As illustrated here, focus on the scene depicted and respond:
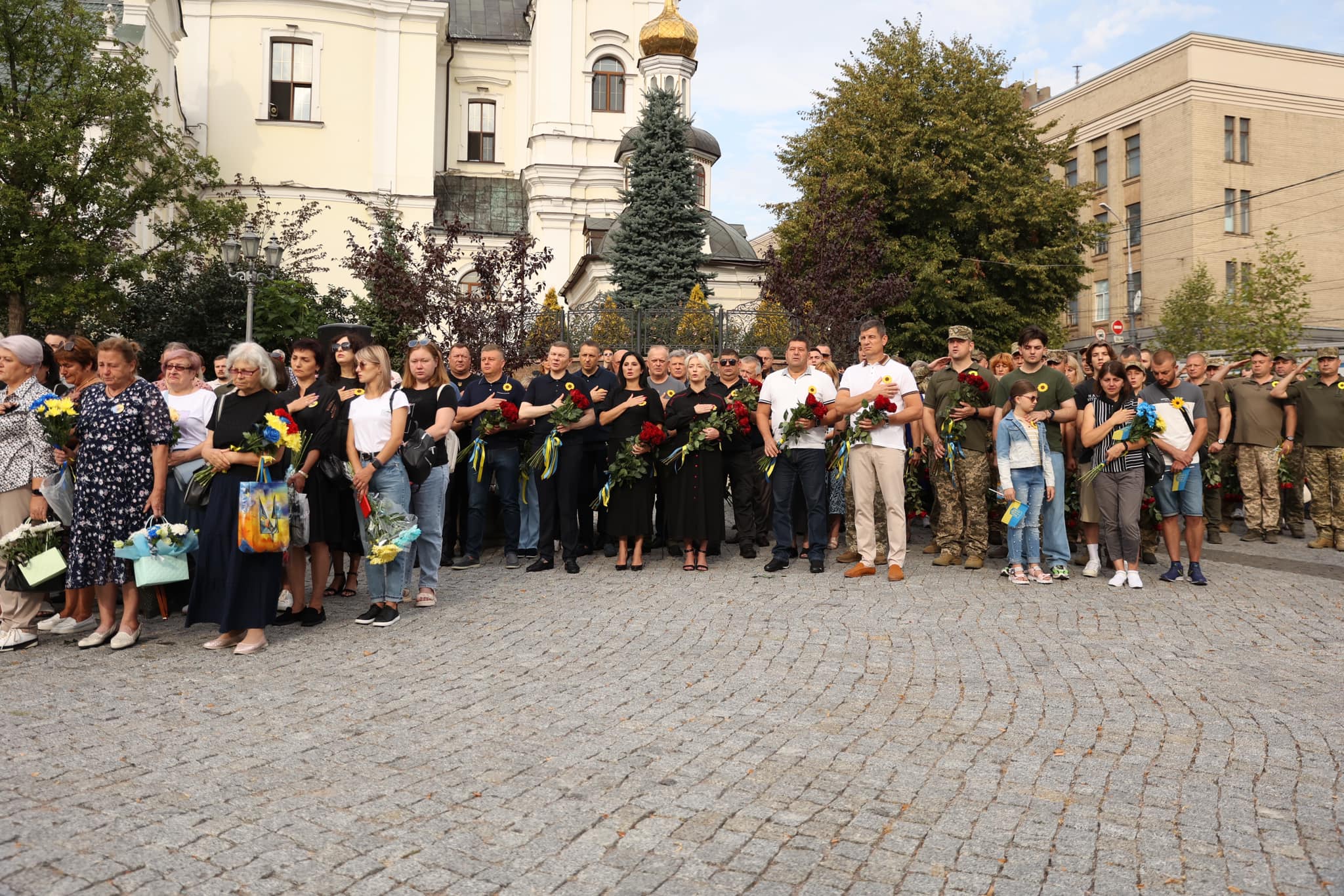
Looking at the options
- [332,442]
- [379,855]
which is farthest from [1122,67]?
[379,855]

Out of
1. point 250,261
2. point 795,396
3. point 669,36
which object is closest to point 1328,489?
point 795,396

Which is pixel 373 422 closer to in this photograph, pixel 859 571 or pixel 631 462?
pixel 631 462

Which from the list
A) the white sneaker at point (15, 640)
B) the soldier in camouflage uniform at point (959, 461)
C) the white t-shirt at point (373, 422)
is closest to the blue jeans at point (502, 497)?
the white t-shirt at point (373, 422)

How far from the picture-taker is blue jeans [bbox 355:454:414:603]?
850 cm

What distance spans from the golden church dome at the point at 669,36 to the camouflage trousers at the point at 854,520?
37.4m

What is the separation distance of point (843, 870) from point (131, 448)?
5.88 metres

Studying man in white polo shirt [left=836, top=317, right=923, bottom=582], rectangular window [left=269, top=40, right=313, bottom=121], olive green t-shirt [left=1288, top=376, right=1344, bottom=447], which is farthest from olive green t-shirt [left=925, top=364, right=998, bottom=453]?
rectangular window [left=269, top=40, right=313, bottom=121]

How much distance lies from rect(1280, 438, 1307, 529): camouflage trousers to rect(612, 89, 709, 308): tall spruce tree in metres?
22.0

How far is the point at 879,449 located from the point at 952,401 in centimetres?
115

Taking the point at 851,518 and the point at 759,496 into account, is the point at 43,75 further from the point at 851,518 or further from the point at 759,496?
the point at 851,518

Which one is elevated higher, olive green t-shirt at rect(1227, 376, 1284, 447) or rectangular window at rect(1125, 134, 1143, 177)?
rectangular window at rect(1125, 134, 1143, 177)

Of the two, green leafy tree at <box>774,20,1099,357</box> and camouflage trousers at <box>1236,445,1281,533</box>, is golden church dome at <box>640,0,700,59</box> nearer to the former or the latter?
green leafy tree at <box>774,20,1099,357</box>

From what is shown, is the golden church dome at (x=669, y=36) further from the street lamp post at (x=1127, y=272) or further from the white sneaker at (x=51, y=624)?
the white sneaker at (x=51, y=624)

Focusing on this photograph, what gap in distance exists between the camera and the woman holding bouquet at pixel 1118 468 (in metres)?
10.1
